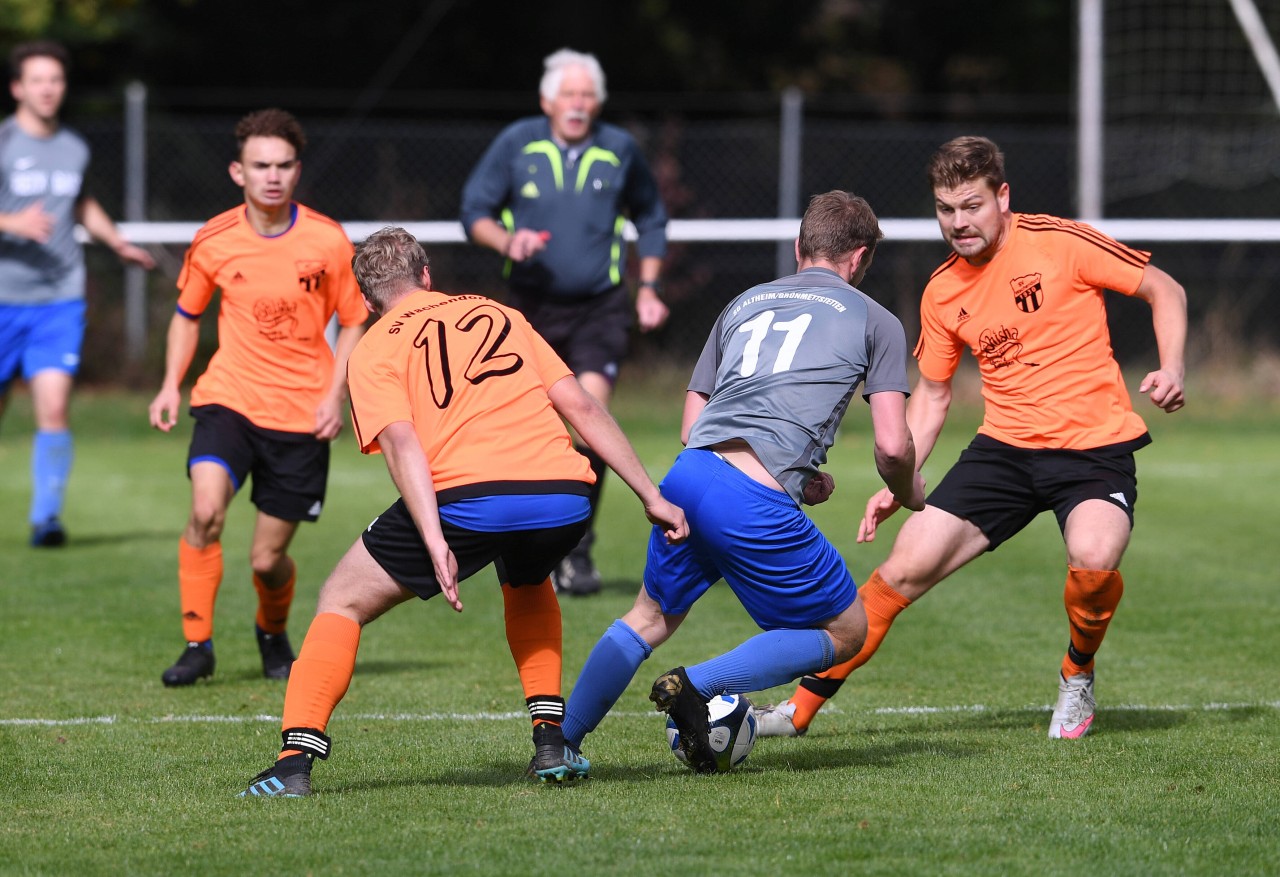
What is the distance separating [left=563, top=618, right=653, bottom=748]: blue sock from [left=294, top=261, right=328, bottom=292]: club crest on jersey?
8.17 feet

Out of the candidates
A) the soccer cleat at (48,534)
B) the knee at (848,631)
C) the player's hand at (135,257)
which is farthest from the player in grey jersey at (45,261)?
the knee at (848,631)

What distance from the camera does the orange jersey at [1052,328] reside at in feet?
19.6

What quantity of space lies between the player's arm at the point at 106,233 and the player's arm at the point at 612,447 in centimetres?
507

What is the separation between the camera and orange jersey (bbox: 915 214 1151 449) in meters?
5.96

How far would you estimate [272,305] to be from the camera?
6.96 meters

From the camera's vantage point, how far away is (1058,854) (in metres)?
4.21

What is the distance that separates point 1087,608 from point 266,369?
3221 millimetres

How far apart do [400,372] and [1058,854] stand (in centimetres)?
205

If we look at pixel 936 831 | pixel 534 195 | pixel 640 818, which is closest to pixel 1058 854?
pixel 936 831

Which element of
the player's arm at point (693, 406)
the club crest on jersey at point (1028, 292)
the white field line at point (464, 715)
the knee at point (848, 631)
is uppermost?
the club crest on jersey at point (1028, 292)

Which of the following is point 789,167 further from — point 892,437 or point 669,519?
point 669,519

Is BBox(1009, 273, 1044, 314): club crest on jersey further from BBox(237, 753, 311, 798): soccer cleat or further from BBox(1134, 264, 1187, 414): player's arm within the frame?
BBox(237, 753, 311, 798): soccer cleat

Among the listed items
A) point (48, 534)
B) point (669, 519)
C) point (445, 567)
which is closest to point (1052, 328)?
point (669, 519)

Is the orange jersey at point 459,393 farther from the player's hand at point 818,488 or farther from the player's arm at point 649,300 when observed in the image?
the player's arm at point 649,300
